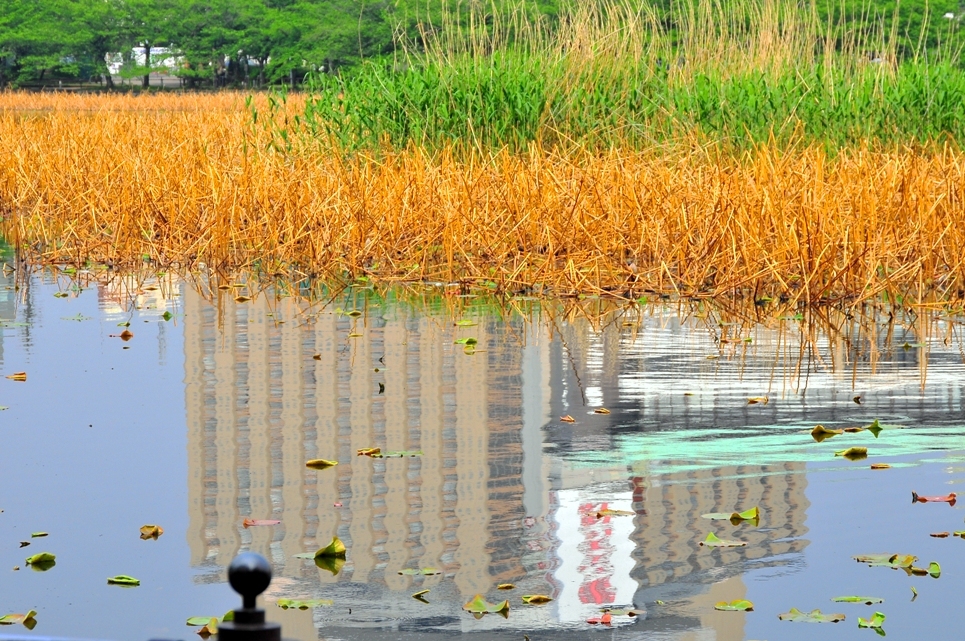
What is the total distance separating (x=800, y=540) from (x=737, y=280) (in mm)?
4988

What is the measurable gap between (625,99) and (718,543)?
1030 cm

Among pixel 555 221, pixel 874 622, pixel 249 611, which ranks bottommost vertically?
pixel 874 622

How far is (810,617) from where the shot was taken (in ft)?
12.4

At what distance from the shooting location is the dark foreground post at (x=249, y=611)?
1.67 meters

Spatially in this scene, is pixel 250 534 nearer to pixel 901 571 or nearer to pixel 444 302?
pixel 901 571

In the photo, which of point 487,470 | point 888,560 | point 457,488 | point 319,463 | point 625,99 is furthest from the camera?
point 625,99

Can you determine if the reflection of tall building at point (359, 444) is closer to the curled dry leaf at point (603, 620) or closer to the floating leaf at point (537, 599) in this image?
the floating leaf at point (537, 599)

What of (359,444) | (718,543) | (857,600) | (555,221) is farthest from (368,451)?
(555,221)

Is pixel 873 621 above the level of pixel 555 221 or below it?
below

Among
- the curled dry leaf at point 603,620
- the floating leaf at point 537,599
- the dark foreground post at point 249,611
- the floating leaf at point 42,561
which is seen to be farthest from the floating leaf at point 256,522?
the dark foreground post at point 249,611

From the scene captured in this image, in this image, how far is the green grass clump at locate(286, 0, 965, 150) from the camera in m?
13.7

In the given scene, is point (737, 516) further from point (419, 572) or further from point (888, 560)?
point (419, 572)

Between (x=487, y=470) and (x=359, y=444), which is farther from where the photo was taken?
(x=359, y=444)

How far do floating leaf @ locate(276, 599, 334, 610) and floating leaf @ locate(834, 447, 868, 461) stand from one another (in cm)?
245
